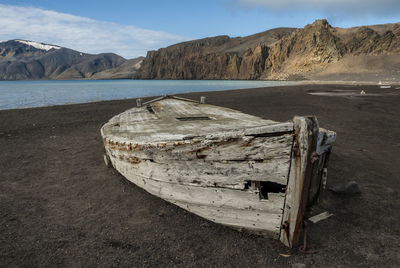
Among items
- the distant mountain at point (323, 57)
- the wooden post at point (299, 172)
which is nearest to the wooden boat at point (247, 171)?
the wooden post at point (299, 172)

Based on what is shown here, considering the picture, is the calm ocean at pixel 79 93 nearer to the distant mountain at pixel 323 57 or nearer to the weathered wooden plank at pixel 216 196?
the weathered wooden plank at pixel 216 196

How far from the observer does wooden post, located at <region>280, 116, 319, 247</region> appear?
248 cm

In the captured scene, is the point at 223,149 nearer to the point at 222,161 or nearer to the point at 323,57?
the point at 222,161

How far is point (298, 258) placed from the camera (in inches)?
110

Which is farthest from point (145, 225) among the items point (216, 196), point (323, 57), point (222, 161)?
point (323, 57)

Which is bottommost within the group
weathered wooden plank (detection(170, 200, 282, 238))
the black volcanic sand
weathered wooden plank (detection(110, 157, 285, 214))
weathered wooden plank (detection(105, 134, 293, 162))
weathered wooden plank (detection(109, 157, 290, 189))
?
the black volcanic sand

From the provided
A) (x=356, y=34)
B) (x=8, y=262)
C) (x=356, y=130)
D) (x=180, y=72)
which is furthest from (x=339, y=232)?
(x=180, y=72)

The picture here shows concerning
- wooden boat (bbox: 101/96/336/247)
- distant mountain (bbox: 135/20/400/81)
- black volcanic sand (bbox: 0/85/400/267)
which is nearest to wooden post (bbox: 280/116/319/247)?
wooden boat (bbox: 101/96/336/247)

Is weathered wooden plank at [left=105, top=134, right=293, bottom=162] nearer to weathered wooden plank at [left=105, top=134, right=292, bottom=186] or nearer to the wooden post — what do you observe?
weathered wooden plank at [left=105, top=134, right=292, bottom=186]

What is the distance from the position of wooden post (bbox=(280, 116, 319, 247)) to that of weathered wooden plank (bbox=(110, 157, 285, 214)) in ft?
0.42

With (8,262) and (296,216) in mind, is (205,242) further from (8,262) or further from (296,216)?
(8,262)

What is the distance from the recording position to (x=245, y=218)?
3053 millimetres

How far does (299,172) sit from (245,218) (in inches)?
38.4

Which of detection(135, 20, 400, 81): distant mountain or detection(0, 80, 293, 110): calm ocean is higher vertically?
detection(135, 20, 400, 81): distant mountain
